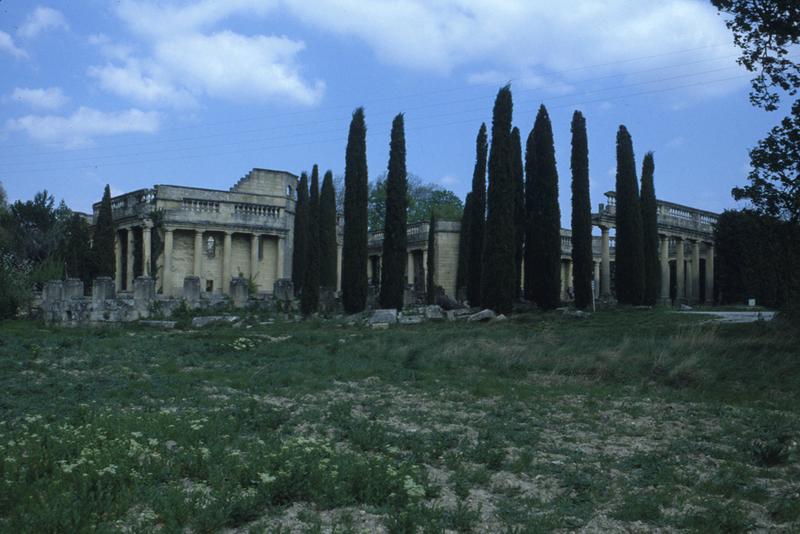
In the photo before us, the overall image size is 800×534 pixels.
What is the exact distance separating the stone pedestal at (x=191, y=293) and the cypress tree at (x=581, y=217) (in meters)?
17.7

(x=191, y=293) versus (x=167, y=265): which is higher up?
(x=167, y=265)

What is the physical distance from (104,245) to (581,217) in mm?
28905

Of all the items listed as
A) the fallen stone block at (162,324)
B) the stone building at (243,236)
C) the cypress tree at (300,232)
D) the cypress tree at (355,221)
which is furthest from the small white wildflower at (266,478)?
the stone building at (243,236)

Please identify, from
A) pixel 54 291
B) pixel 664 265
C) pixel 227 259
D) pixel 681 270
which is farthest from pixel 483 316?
pixel 681 270

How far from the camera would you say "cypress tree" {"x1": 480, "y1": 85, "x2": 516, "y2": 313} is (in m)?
29.1

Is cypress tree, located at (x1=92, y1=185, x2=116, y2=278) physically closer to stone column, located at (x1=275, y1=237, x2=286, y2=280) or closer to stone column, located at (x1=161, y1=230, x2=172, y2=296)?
stone column, located at (x1=161, y1=230, x2=172, y2=296)

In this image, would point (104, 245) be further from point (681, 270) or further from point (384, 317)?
point (681, 270)

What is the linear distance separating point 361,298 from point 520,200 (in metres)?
9.06

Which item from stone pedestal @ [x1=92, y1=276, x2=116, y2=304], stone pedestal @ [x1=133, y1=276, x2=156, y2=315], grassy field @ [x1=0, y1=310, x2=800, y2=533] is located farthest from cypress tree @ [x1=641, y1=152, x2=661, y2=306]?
stone pedestal @ [x1=92, y1=276, x2=116, y2=304]

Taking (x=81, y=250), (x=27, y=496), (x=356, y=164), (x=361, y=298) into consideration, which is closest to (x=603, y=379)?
(x=27, y=496)

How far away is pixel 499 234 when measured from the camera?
29.4 metres

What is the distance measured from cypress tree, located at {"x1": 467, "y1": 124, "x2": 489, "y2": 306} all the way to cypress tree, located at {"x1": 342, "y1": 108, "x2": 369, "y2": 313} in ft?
19.2

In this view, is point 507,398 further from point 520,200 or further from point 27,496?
point 520,200

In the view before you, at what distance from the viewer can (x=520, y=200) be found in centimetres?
3406
